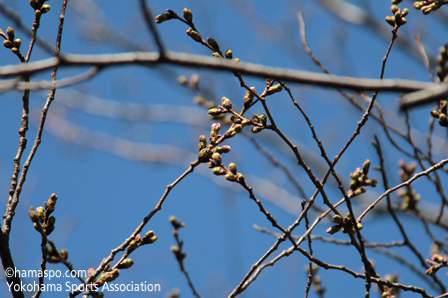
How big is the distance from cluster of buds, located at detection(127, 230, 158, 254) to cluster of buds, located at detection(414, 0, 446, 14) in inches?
51.1

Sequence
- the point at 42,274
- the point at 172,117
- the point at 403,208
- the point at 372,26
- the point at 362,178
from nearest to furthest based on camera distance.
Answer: the point at 42,274
the point at 362,178
the point at 403,208
the point at 372,26
the point at 172,117

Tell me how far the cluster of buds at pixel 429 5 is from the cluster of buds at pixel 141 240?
4.26 ft

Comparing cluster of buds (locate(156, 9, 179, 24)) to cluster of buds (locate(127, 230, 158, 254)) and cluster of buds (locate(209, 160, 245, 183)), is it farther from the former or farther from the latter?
cluster of buds (locate(127, 230, 158, 254))

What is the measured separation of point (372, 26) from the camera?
5.22 metres

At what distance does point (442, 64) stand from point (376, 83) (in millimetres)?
1671

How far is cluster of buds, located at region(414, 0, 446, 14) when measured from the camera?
6.44ft

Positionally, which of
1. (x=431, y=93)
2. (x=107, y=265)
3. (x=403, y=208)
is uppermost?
(x=403, y=208)

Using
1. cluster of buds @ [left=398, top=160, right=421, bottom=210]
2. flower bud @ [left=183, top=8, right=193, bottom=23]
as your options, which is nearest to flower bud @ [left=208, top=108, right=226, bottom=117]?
flower bud @ [left=183, top=8, right=193, bottom=23]

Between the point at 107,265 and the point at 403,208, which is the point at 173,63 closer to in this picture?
the point at 107,265

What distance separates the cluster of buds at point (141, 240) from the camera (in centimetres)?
192

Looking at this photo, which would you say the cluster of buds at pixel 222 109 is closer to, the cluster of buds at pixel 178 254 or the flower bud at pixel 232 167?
the flower bud at pixel 232 167

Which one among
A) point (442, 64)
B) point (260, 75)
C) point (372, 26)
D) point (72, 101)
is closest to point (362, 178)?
point (442, 64)

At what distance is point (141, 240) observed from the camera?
6.40ft

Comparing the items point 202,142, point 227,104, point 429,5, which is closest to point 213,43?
point 227,104
